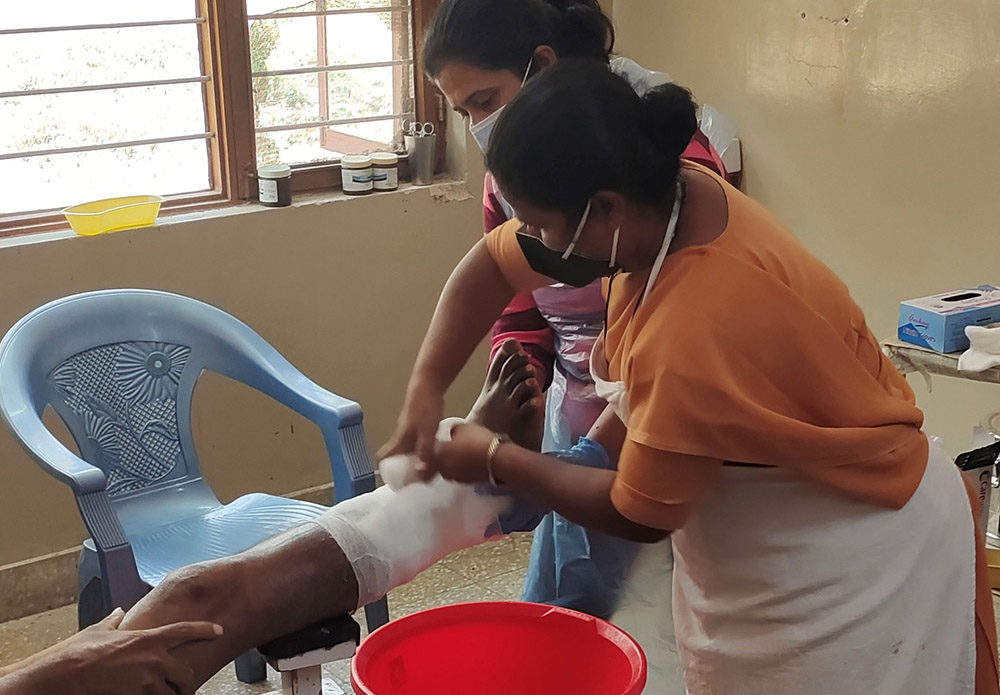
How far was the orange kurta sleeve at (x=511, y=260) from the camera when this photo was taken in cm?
152

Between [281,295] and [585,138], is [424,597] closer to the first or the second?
[281,295]

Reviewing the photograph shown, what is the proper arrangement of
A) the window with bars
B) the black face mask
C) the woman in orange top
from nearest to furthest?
the woman in orange top → the black face mask → the window with bars

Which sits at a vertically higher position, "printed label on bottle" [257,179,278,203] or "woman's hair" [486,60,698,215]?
"woman's hair" [486,60,698,215]

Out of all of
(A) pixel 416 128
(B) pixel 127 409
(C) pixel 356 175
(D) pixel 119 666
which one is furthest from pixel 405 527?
(A) pixel 416 128

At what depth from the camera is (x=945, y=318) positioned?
7.09 feet

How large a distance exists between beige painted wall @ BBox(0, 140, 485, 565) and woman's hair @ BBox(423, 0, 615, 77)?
1.26 m

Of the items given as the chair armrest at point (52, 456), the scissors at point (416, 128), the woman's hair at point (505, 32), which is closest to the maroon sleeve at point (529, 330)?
the woman's hair at point (505, 32)

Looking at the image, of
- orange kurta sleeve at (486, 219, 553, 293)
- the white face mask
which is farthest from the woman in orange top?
the white face mask

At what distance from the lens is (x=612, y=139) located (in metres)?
1.12

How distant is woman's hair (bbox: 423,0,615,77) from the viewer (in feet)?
5.08

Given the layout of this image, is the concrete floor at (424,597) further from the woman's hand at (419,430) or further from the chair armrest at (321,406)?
the woman's hand at (419,430)

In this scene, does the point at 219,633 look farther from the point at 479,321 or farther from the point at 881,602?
the point at 881,602

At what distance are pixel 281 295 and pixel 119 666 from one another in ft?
5.54

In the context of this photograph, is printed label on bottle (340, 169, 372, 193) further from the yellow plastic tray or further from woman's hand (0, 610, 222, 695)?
woman's hand (0, 610, 222, 695)
